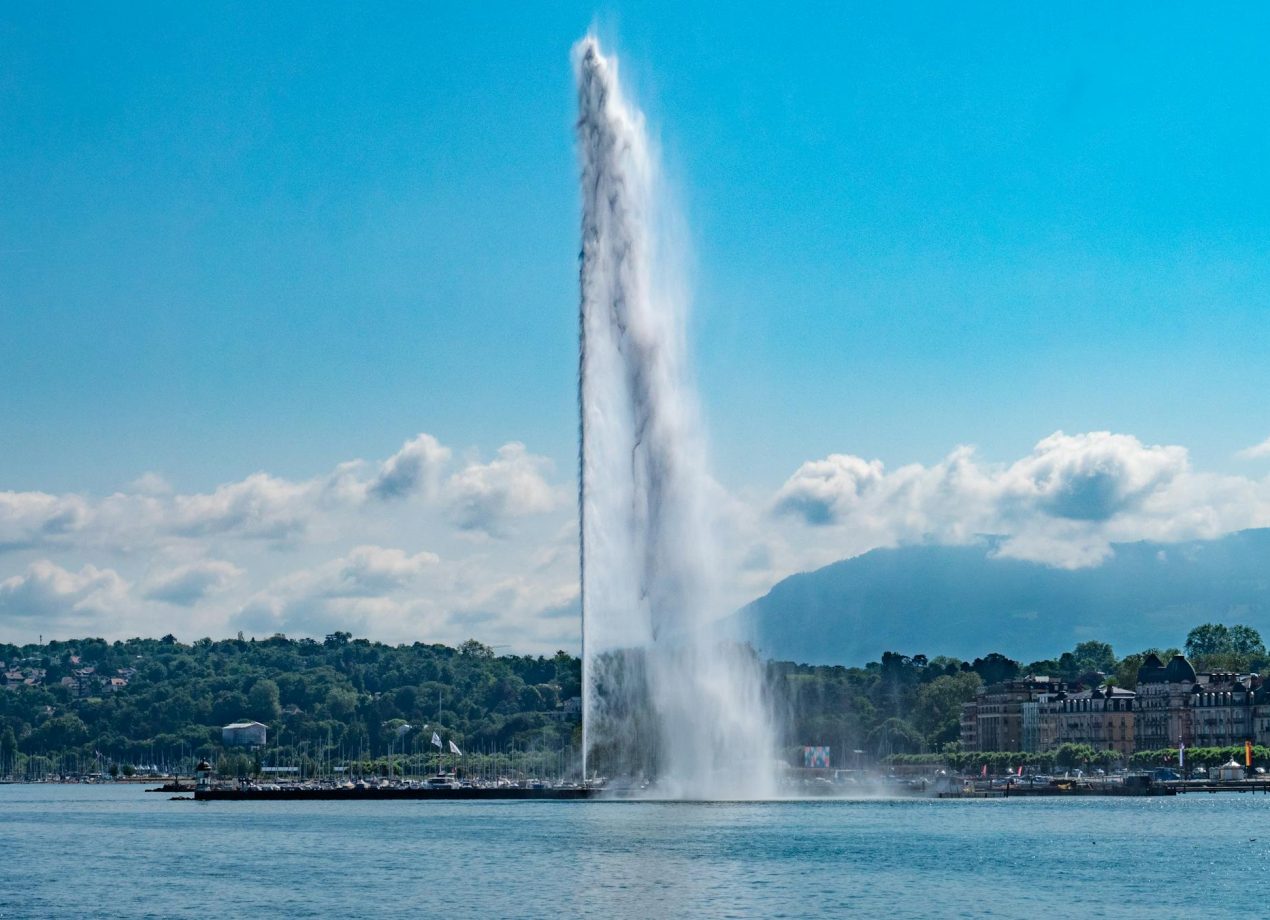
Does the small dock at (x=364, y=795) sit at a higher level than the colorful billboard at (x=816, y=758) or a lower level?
lower

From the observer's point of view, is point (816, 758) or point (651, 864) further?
point (816, 758)

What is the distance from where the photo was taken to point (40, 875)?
237ft

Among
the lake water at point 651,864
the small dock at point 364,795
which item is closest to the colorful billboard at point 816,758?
the small dock at point 364,795

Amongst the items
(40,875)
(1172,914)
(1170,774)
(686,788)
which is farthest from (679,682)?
(1170,774)

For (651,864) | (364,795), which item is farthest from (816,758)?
(651,864)

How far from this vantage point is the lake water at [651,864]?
192 feet

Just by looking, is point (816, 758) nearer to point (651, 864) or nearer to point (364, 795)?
point (364, 795)

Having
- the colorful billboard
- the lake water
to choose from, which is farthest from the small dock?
the colorful billboard

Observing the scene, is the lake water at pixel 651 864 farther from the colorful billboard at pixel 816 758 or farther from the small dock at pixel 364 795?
the colorful billboard at pixel 816 758

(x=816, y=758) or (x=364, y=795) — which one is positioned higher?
(x=816, y=758)

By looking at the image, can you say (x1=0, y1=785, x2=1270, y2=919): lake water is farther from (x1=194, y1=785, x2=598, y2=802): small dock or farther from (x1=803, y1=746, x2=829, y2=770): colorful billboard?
(x1=803, y1=746, x2=829, y2=770): colorful billboard

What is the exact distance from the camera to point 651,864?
68938 millimetres

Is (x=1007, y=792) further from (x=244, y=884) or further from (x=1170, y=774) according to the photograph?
(x=244, y=884)

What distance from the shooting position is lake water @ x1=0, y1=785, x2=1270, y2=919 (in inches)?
2298
